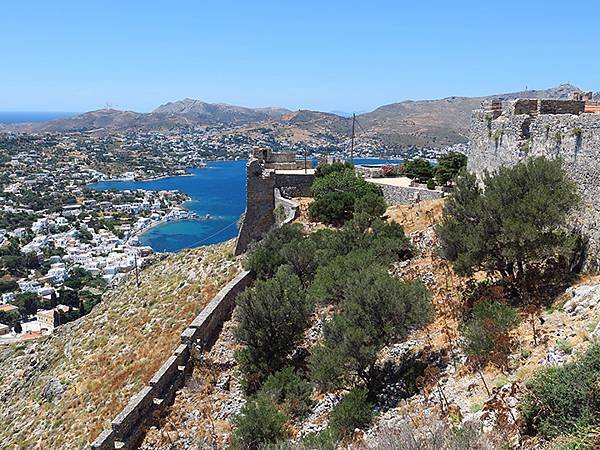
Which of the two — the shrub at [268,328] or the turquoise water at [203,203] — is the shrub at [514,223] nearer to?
the shrub at [268,328]

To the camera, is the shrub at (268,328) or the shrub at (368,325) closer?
the shrub at (368,325)

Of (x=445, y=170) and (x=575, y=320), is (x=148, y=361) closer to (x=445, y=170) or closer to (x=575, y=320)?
(x=575, y=320)

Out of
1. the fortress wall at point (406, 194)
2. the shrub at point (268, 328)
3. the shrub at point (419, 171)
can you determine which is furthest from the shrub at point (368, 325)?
the shrub at point (419, 171)

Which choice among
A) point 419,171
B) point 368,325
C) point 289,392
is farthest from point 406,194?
point 289,392

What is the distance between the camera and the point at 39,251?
76.4m

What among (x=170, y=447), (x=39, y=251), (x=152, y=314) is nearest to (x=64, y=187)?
(x=39, y=251)

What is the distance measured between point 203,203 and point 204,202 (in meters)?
1.03

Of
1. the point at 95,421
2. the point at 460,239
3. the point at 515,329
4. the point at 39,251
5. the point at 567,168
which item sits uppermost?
the point at 567,168

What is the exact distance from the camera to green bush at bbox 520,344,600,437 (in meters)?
5.74

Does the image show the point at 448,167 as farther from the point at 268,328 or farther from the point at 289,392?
the point at 289,392

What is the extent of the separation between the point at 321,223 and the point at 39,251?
68027 mm

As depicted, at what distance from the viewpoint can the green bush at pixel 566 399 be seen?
18.8 feet

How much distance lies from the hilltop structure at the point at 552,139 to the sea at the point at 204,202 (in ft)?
A: 167

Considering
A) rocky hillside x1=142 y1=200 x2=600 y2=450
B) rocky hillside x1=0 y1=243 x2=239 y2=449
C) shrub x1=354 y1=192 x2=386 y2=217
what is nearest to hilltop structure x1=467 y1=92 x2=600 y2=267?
rocky hillside x1=142 y1=200 x2=600 y2=450
